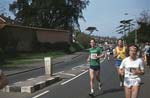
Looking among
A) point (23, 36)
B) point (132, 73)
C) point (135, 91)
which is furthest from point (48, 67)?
point (23, 36)

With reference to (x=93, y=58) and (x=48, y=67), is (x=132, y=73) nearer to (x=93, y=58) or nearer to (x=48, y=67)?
(x=93, y=58)

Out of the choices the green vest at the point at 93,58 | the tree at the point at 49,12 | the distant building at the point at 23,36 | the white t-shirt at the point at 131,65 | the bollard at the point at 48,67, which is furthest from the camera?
the tree at the point at 49,12

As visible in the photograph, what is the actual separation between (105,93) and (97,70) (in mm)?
846

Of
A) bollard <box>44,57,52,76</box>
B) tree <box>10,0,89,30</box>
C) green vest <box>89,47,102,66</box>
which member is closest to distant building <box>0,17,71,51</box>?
tree <box>10,0,89,30</box>

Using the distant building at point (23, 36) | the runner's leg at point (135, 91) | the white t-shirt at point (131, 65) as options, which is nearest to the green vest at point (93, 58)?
the white t-shirt at point (131, 65)

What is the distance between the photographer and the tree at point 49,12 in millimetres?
88438

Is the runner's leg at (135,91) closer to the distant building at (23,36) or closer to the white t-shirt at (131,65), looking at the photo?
the white t-shirt at (131,65)

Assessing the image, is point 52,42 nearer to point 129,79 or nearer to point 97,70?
point 97,70

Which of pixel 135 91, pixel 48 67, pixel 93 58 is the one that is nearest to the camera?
pixel 135 91

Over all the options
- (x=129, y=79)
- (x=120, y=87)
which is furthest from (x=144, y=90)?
(x=129, y=79)

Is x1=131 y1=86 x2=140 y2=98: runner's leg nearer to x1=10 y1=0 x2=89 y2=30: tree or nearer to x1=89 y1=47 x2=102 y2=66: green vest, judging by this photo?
x1=89 y1=47 x2=102 y2=66: green vest

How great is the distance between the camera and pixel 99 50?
1698cm

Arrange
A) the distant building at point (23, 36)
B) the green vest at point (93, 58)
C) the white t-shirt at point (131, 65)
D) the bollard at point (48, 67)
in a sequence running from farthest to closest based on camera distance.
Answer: the distant building at point (23, 36) → the bollard at point (48, 67) → the green vest at point (93, 58) → the white t-shirt at point (131, 65)

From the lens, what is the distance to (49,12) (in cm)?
8906
